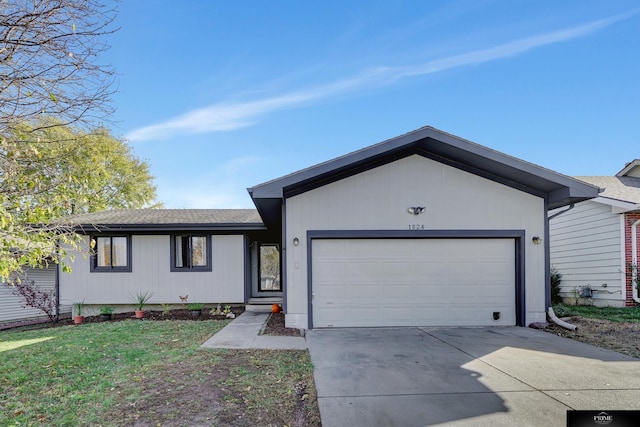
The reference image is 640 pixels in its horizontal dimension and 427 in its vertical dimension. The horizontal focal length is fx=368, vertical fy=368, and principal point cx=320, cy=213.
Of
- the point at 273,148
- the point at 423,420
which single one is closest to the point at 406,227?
the point at 423,420

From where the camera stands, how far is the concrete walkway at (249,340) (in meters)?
6.20

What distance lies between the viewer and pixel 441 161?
328 inches

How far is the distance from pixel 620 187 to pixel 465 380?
11.6m

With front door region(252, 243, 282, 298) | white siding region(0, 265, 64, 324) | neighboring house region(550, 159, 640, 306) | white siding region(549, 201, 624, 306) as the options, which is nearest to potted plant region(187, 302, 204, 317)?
front door region(252, 243, 282, 298)

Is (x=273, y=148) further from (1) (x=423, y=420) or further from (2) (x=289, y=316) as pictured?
(1) (x=423, y=420)

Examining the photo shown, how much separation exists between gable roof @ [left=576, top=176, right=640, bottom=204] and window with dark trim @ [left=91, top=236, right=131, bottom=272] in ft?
45.2

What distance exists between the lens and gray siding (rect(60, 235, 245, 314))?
1094cm

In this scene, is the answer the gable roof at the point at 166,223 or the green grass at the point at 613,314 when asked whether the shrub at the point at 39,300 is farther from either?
the green grass at the point at 613,314

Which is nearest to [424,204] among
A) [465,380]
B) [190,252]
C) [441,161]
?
[441,161]

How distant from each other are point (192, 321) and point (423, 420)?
747cm

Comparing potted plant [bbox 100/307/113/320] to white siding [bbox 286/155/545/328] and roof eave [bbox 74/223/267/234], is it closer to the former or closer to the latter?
roof eave [bbox 74/223/267/234]

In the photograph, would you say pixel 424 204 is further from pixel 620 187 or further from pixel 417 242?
pixel 620 187

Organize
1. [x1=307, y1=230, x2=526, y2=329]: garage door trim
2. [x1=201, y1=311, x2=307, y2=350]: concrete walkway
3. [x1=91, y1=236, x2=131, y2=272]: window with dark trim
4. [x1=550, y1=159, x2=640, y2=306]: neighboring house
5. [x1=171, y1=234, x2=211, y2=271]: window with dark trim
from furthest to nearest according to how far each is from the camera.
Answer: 1. [x1=171, y1=234, x2=211, y2=271]: window with dark trim
2. [x1=91, y1=236, x2=131, y2=272]: window with dark trim
3. [x1=550, y1=159, x2=640, y2=306]: neighboring house
4. [x1=307, y1=230, x2=526, y2=329]: garage door trim
5. [x1=201, y1=311, x2=307, y2=350]: concrete walkway

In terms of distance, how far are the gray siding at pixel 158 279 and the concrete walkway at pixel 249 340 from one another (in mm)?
3002
